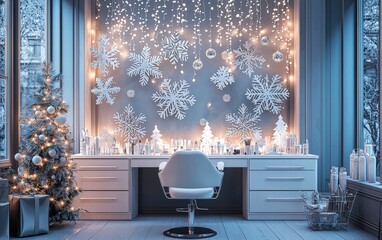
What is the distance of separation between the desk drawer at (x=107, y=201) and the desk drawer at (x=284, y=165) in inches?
57.7

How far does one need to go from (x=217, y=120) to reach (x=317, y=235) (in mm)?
2070

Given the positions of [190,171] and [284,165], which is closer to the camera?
[190,171]

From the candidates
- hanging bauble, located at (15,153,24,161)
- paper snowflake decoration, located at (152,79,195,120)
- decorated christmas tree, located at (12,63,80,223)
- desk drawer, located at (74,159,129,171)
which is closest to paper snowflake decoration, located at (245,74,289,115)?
paper snowflake decoration, located at (152,79,195,120)

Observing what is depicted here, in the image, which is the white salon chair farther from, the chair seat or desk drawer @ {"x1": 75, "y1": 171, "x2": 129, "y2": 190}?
desk drawer @ {"x1": 75, "y1": 171, "x2": 129, "y2": 190}

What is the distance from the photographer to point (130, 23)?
6492 mm

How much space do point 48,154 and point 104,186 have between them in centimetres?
78

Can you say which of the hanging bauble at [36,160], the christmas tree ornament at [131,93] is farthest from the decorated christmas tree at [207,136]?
the hanging bauble at [36,160]

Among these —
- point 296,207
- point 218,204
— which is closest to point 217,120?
point 218,204

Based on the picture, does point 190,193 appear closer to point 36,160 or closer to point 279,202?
point 279,202

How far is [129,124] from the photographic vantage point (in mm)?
6406

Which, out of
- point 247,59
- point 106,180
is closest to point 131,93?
point 106,180

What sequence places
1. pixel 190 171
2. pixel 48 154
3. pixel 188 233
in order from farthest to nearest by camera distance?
pixel 48 154
pixel 188 233
pixel 190 171

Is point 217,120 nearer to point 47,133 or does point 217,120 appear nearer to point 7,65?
point 47,133

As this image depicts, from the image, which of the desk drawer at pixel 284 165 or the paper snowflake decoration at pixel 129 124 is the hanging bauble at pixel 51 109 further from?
the desk drawer at pixel 284 165
